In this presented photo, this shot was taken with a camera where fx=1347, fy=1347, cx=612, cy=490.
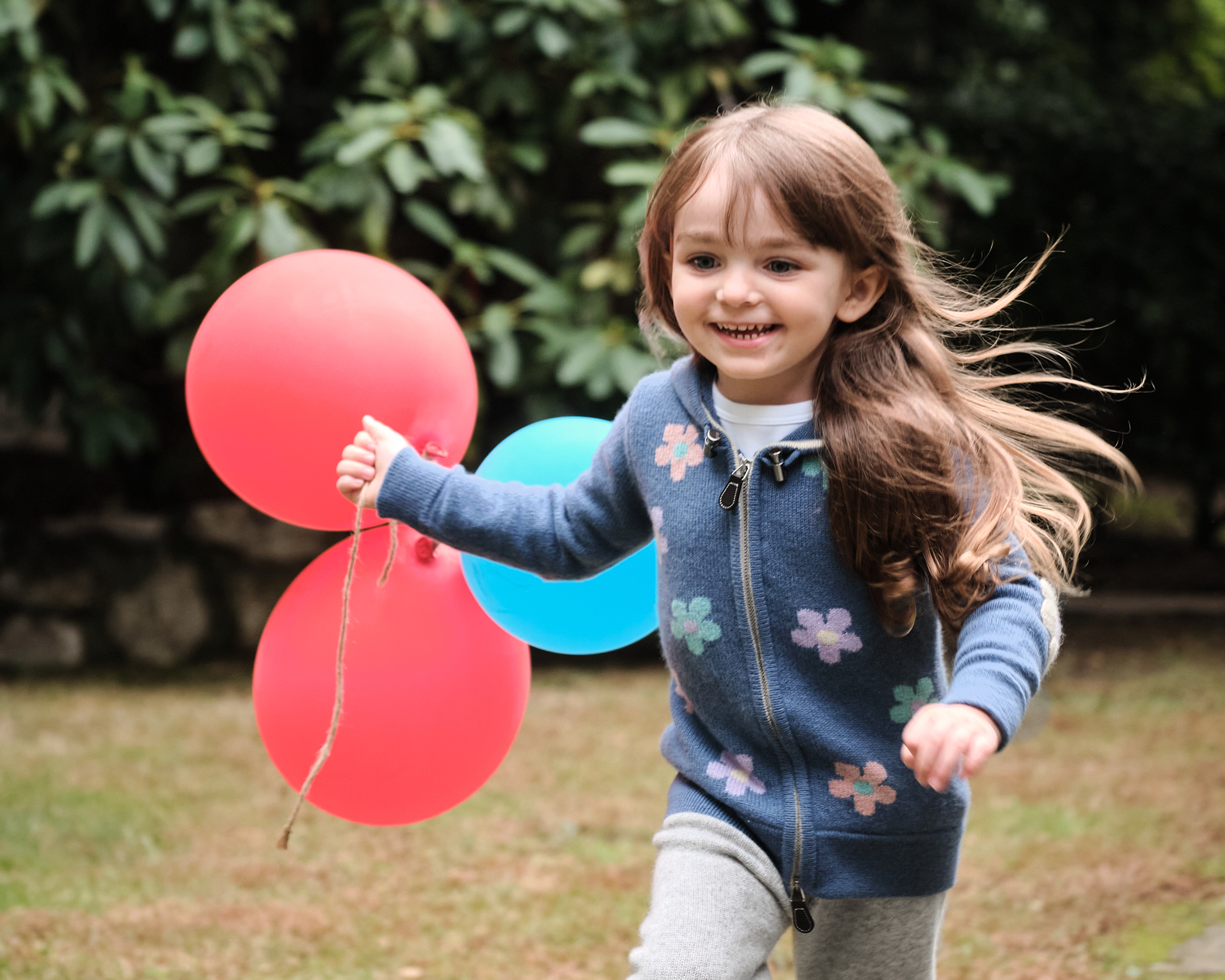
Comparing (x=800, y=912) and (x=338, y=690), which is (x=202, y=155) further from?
(x=800, y=912)

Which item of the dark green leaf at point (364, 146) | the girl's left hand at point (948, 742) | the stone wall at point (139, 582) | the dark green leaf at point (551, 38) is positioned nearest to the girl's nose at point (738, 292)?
the girl's left hand at point (948, 742)

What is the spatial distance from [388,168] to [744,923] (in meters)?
2.90

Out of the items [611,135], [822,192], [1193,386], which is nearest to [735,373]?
[822,192]

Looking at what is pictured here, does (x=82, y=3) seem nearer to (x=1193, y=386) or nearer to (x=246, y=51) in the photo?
(x=246, y=51)

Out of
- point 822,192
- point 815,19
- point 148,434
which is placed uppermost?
point 822,192

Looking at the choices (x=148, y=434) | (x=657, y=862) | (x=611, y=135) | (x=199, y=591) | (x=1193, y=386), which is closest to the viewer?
(x=657, y=862)

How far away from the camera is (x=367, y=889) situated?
9.91ft

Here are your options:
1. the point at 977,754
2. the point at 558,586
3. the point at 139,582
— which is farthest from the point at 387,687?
the point at 139,582

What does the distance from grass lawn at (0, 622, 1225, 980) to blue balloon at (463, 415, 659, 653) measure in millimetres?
875

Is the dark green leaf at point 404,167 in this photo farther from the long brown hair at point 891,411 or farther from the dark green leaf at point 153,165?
the long brown hair at point 891,411

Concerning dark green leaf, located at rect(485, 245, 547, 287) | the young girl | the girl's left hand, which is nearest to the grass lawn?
the young girl

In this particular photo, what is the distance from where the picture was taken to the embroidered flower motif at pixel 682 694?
1782 millimetres

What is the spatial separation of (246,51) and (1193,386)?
15.3 feet

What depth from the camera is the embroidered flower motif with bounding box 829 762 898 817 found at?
65.9 inches
